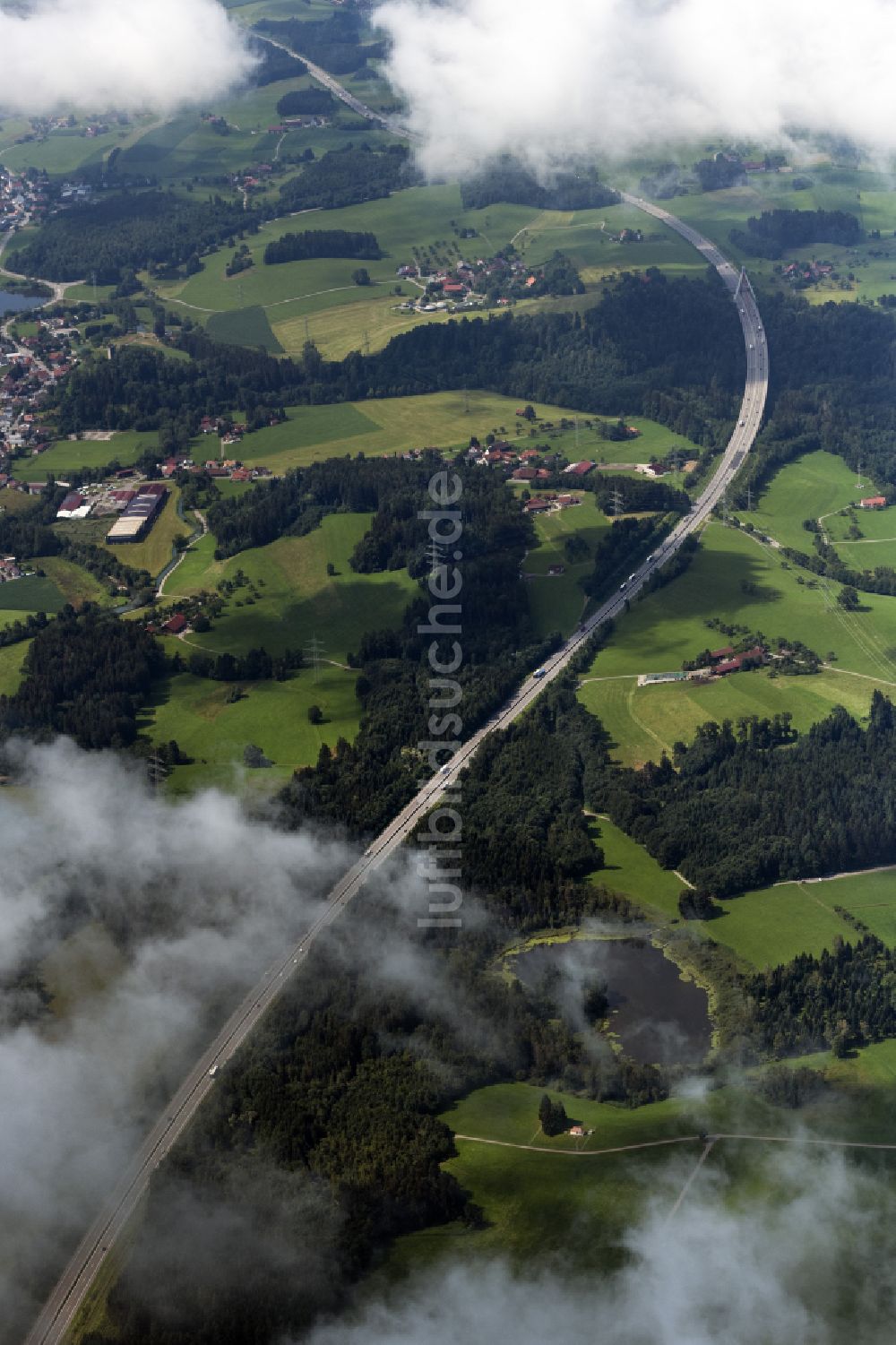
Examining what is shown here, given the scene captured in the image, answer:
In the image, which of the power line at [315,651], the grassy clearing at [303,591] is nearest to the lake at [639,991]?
the power line at [315,651]

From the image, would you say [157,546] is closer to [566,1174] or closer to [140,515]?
[140,515]

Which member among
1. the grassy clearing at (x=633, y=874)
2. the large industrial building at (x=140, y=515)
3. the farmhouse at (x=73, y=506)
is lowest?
the grassy clearing at (x=633, y=874)

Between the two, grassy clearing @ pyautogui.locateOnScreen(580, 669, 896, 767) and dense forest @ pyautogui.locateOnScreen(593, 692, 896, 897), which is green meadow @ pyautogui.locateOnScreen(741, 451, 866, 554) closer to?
grassy clearing @ pyautogui.locateOnScreen(580, 669, 896, 767)

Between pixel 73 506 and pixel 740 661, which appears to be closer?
pixel 740 661

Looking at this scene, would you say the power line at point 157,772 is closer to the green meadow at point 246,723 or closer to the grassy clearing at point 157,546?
the green meadow at point 246,723

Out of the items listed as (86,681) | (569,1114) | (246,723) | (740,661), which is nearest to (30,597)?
(86,681)

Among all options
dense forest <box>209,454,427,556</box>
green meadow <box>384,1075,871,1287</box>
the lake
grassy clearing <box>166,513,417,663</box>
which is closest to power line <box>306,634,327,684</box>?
grassy clearing <box>166,513,417,663</box>

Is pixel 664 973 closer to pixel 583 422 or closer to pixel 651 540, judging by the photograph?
pixel 651 540
